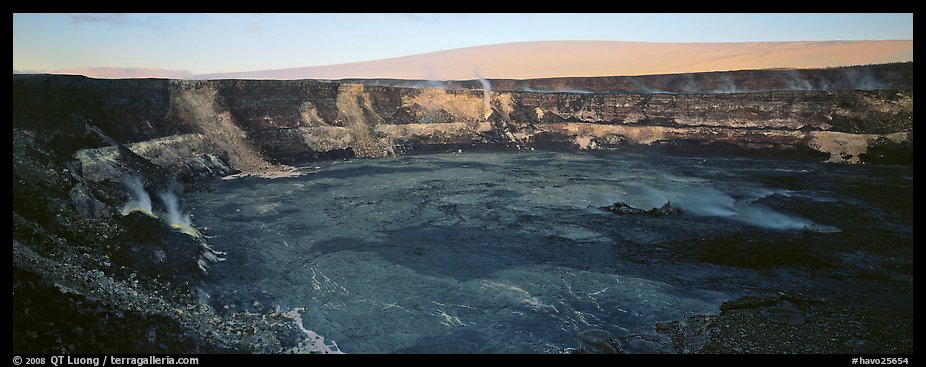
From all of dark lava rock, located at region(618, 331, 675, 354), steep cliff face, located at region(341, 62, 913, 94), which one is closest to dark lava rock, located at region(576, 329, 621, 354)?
dark lava rock, located at region(618, 331, 675, 354)

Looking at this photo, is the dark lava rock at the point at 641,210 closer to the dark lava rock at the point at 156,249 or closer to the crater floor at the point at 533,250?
the crater floor at the point at 533,250

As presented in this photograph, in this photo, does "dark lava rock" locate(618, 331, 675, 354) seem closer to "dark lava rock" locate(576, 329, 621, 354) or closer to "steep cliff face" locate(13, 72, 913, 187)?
"dark lava rock" locate(576, 329, 621, 354)

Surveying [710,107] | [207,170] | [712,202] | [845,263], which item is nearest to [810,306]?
[845,263]

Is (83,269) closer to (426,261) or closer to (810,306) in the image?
(426,261)

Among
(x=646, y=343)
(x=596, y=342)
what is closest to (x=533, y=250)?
(x=596, y=342)

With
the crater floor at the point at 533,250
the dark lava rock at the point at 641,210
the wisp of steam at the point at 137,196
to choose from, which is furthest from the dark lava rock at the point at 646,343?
the wisp of steam at the point at 137,196

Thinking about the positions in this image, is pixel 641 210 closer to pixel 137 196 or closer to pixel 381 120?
pixel 137 196
